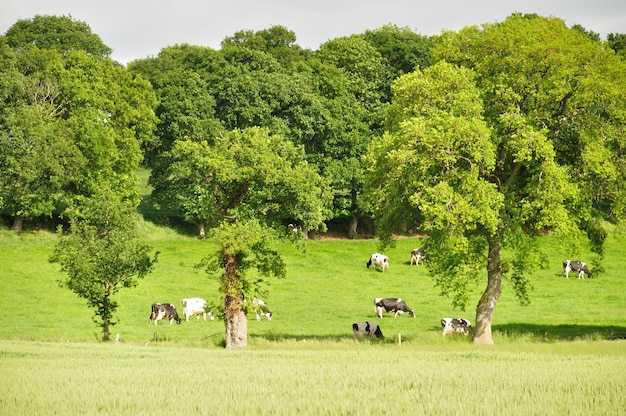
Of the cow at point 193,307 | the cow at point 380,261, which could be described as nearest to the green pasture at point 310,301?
the cow at point 380,261

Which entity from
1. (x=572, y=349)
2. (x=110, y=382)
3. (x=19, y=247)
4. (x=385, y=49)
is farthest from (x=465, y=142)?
(x=385, y=49)

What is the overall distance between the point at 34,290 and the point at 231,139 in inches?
928

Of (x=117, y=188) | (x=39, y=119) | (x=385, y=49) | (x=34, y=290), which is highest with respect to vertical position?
(x=385, y=49)

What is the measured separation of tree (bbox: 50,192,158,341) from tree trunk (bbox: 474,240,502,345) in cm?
1677

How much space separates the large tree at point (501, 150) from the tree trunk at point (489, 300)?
5cm

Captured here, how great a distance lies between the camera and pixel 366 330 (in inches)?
1837

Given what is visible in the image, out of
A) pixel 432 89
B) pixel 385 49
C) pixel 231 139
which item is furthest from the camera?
pixel 385 49

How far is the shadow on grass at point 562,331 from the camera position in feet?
138

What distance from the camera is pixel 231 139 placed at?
42344mm

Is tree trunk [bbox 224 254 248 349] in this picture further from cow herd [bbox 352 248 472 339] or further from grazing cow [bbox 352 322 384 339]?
grazing cow [bbox 352 322 384 339]

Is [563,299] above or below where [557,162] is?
below

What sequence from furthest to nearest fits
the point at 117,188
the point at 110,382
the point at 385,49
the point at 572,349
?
1. the point at 385,49
2. the point at 117,188
3. the point at 572,349
4. the point at 110,382

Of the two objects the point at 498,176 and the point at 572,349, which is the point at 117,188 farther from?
the point at 572,349

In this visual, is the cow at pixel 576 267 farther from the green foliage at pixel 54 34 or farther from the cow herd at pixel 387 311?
the green foliage at pixel 54 34
